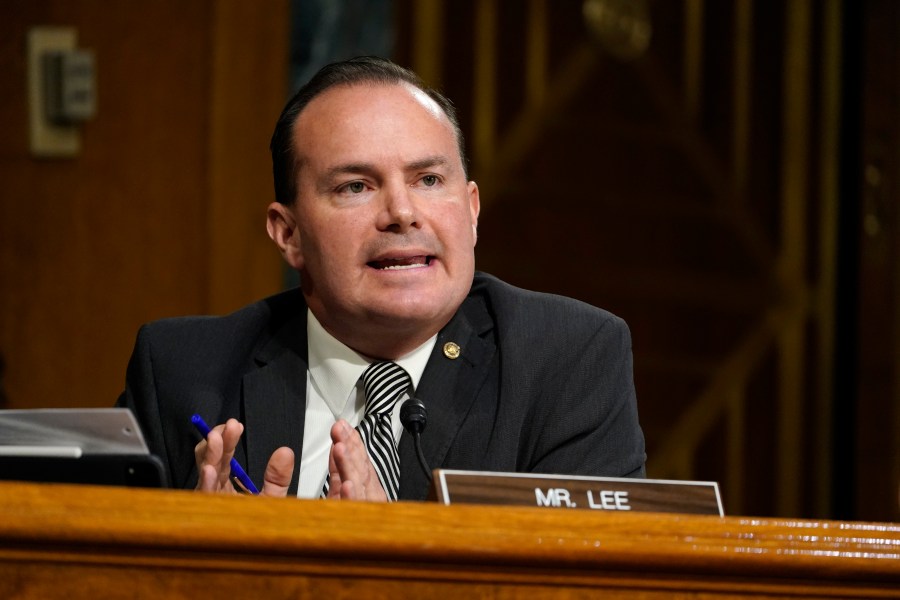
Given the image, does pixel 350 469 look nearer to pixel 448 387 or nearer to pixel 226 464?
pixel 226 464

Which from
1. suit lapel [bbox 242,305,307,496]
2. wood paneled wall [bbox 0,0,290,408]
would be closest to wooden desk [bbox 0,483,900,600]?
suit lapel [bbox 242,305,307,496]

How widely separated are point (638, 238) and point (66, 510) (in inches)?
130

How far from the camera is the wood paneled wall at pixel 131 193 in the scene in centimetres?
355

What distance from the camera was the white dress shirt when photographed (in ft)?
6.51

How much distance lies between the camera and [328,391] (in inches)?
81.4

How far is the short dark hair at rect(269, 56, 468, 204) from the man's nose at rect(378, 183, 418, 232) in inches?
6.5

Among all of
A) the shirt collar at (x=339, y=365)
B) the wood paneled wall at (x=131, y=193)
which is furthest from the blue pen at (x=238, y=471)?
the wood paneled wall at (x=131, y=193)

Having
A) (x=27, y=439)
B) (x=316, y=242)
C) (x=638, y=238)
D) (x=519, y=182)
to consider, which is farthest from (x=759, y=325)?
(x=27, y=439)

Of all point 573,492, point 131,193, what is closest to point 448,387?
point 573,492

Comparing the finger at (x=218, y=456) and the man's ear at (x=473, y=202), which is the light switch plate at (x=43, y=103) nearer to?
the man's ear at (x=473, y=202)

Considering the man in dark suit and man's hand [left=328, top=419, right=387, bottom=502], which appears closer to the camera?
man's hand [left=328, top=419, right=387, bottom=502]

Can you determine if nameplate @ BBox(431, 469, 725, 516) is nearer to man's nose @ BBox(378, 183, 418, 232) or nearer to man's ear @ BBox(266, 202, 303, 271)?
man's nose @ BBox(378, 183, 418, 232)

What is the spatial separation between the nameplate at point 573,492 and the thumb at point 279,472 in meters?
0.42

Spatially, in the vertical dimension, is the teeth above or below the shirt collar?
above
